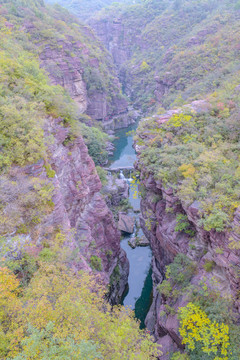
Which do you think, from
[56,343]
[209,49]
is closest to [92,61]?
[209,49]

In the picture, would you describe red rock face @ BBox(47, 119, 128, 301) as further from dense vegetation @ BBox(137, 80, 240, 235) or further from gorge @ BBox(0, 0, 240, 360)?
dense vegetation @ BBox(137, 80, 240, 235)

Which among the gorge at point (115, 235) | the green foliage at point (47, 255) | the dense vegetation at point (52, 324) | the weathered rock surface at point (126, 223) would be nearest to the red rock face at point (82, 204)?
the gorge at point (115, 235)

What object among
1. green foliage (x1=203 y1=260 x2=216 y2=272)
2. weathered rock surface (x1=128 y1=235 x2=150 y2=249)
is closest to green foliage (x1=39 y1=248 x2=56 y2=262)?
green foliage (x1=203 y1=260 x2=216 y2=272)

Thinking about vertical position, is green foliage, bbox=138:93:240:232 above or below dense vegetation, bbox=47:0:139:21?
below

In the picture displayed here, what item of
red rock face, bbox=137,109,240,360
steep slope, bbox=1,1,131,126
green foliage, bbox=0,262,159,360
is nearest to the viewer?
green foliage, bbox=0,262,159,360

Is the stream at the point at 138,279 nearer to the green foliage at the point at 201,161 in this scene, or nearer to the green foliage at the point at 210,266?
the green foliage at the point at 201,161

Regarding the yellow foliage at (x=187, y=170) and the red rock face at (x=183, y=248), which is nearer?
the red rock face at (x=183, y=248)

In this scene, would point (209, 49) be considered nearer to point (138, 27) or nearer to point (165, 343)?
point (165, 343)

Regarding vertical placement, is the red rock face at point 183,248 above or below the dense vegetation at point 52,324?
below
